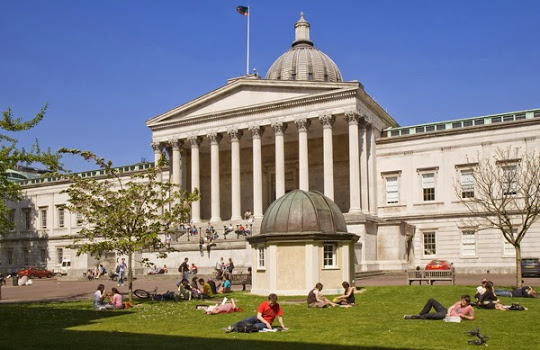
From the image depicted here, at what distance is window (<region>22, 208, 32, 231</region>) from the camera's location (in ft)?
283

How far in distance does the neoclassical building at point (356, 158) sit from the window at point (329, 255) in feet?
65.8

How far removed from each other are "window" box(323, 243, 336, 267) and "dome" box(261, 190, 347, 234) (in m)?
0.68

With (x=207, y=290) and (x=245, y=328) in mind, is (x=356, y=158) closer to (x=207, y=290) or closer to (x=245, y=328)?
(x=207, y=290)

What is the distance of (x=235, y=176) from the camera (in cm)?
6066

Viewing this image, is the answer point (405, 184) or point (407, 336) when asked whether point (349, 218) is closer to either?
point (405, 184)

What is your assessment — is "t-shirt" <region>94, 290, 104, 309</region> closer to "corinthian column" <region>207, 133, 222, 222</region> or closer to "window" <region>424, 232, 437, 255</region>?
"corinthian column" <region>207, 133, 222, 222</region>

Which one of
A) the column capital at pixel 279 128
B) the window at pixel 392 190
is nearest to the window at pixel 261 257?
the column capital at pixel 279 128

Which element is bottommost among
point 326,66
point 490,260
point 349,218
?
point 490,260

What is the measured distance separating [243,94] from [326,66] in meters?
21.9

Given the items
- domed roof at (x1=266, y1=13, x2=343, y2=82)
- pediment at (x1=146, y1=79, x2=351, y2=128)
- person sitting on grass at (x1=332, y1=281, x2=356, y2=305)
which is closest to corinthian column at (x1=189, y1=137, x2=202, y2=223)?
pediment at (x1=146, y1=79, x2=351, y2=128)

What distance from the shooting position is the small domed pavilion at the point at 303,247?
29250 mm

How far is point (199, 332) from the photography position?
1888 cm

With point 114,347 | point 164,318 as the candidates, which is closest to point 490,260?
point 164,318

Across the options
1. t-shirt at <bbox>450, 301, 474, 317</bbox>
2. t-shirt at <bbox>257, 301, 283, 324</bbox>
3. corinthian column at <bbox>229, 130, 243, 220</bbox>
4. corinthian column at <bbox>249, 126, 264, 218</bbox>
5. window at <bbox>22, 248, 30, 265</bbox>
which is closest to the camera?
t-shirt at <bbox>257, 301, 283, 324</bbox>
